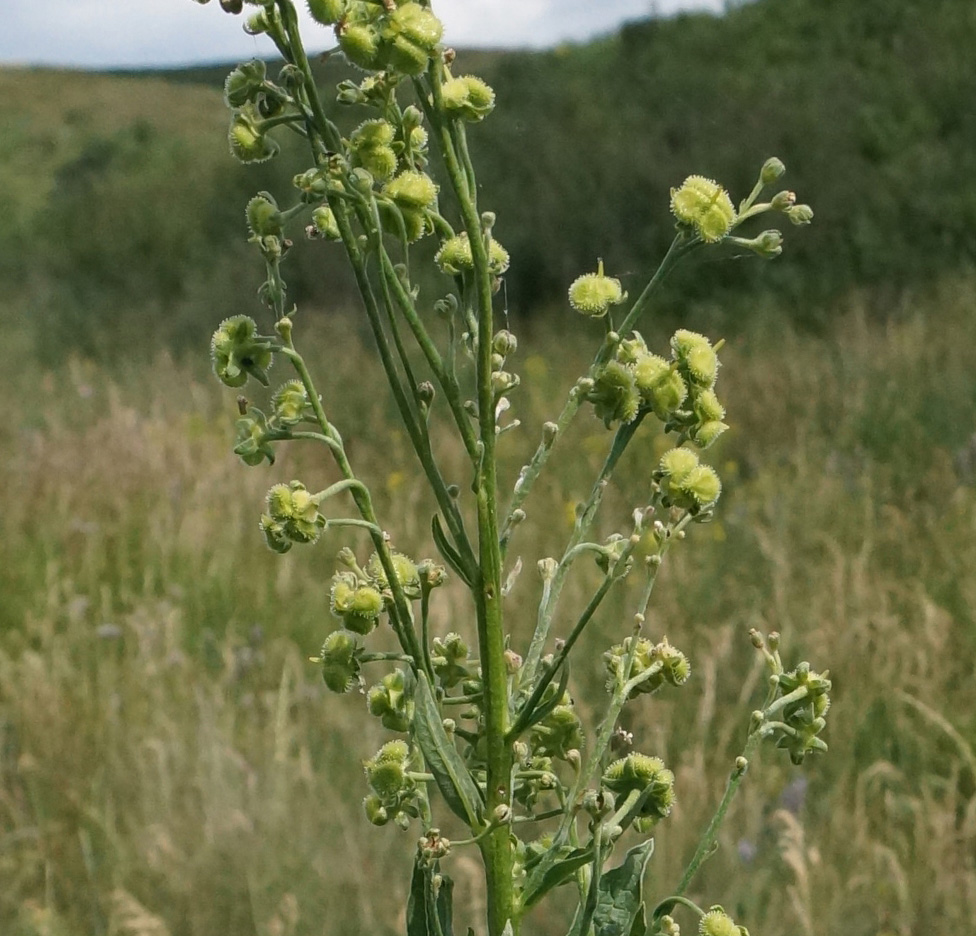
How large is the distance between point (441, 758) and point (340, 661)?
0.42 feet

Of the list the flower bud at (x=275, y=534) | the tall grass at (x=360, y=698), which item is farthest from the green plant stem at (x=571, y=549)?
the tall grass at (x=360, y=698)

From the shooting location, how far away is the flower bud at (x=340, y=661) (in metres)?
0.92

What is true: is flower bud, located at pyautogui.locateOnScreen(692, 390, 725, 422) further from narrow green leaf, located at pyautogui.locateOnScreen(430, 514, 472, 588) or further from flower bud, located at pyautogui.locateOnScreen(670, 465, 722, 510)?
narrow green leaf, located at pyautogui.locateOnScreen(430, 514, 472, 588)

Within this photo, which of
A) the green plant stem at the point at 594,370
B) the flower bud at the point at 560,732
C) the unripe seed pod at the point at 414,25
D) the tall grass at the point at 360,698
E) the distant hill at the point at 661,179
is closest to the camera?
the unripe seed pod at the point at 414,25

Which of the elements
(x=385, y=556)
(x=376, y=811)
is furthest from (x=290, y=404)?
(x=376, y=811)

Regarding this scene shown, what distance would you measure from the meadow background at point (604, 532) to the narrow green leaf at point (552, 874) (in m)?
0.70

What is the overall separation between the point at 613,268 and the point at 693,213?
799 centimetres

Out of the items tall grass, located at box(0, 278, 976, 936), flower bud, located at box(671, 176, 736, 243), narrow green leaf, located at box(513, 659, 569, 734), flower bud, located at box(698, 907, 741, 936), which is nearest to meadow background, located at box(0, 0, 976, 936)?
tall grass, located at box(0, 278, 976, 936)

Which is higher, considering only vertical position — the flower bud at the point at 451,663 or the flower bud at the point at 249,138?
the flower bud at the point at 249,138

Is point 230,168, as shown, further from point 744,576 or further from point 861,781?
point 861,781

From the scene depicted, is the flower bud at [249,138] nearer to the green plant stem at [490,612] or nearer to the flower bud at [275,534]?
the green plant stem at [490,612]

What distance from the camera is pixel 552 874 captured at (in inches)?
34.2

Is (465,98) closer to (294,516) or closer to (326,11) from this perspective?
(326,11)

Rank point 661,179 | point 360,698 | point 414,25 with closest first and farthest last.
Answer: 1. point 414,25
2. point 360,698
3. point 661,179
